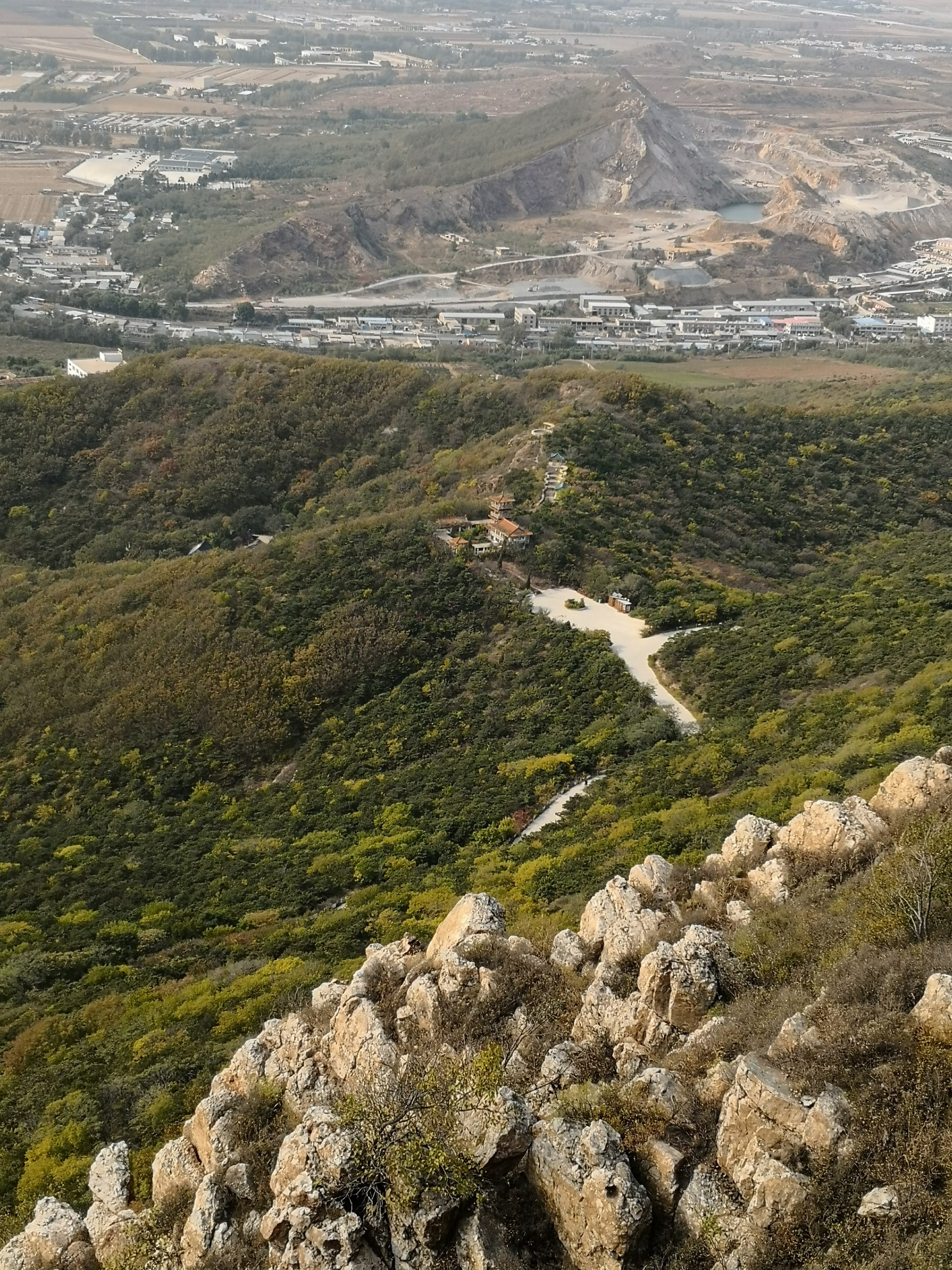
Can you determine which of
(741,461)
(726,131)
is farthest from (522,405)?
(726,131)

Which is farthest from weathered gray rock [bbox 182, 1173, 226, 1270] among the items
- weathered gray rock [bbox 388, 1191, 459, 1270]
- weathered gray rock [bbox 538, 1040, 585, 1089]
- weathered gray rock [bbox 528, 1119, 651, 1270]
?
weathered gray rock [bbox 538, 1040, 585, 1089]

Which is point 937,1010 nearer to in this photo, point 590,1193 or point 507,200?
point 590,1193

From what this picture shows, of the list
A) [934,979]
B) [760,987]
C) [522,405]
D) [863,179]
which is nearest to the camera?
[934,979]

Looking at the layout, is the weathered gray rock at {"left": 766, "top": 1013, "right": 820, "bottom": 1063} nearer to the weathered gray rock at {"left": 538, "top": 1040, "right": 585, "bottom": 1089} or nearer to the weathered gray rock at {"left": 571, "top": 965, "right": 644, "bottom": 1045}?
the weathered gray rock at {"left": 571, "top": 965, "right": 644, "bottom": 1045}

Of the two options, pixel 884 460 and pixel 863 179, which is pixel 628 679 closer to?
pixel 884 460

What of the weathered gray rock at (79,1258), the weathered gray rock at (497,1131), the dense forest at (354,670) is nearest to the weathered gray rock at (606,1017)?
the weathered gray rock at (497,1131)

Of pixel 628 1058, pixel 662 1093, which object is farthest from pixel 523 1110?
pixel 628 1058

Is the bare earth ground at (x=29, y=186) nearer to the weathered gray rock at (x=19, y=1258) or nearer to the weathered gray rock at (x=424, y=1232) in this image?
the weathered gray rock at (x=19, y=1258)
